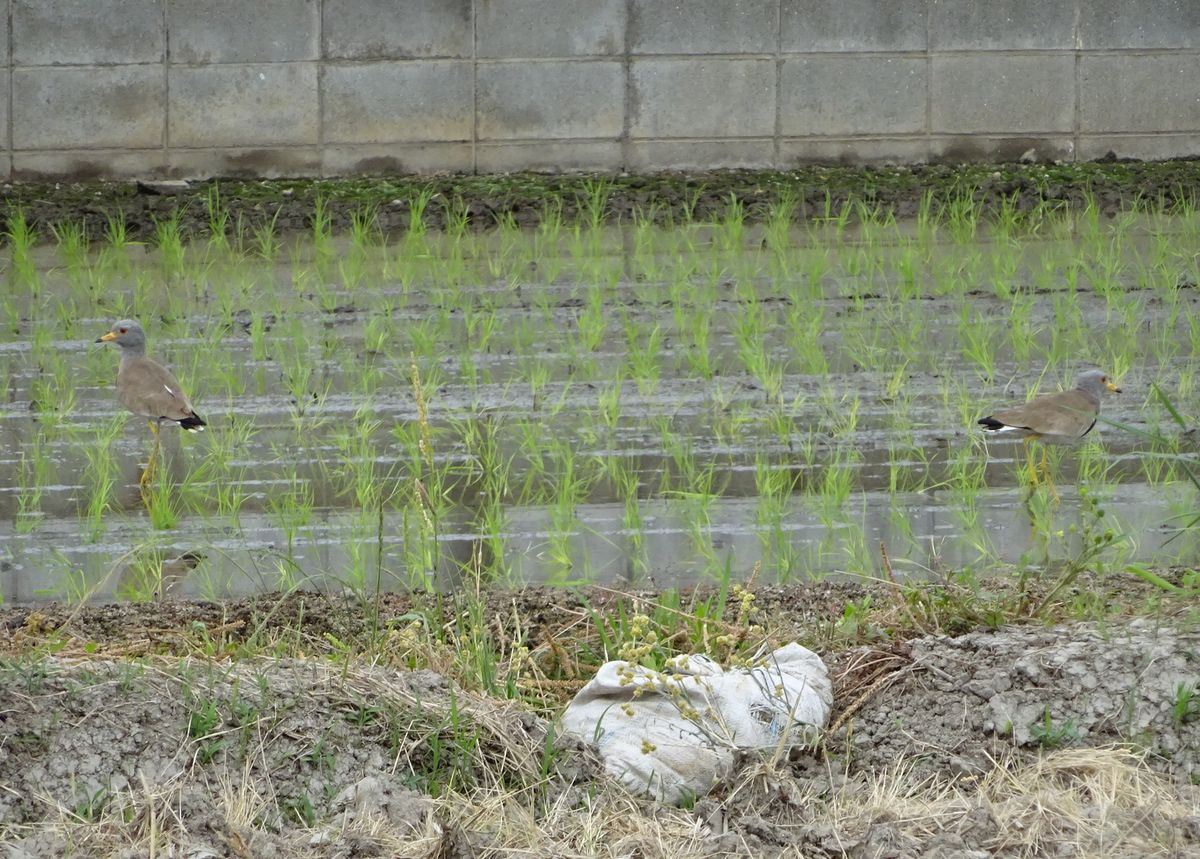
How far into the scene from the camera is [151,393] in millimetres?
4762

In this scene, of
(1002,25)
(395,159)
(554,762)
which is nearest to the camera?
(554,762)

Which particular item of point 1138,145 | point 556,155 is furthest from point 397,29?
point 1138,145

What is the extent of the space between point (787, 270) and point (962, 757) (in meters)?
4.74

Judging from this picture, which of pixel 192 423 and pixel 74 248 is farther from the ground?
pixel 74 248

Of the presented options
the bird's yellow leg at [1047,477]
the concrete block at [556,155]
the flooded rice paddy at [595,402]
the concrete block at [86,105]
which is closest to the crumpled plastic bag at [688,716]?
the flooded rice paddy at [595,402]

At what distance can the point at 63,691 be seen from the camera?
2.63m

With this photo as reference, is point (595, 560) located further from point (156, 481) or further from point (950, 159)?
point (950, 159)

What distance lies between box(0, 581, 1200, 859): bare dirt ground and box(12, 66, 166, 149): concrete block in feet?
20.6

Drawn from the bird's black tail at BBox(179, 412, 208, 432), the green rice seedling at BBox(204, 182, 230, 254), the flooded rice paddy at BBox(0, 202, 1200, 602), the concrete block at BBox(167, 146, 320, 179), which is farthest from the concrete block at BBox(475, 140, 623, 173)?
the bird's black tail at BBox(179, 412, 208, 432)

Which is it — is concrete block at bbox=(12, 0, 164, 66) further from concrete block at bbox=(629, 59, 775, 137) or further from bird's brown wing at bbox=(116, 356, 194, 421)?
bird's brown wing at bbox=(116, 356, 194, 421)

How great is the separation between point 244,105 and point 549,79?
166cm

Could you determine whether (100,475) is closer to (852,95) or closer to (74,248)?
(74,248)

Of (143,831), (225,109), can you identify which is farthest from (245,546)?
(225,109)

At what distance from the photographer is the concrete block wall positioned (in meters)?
8.70
